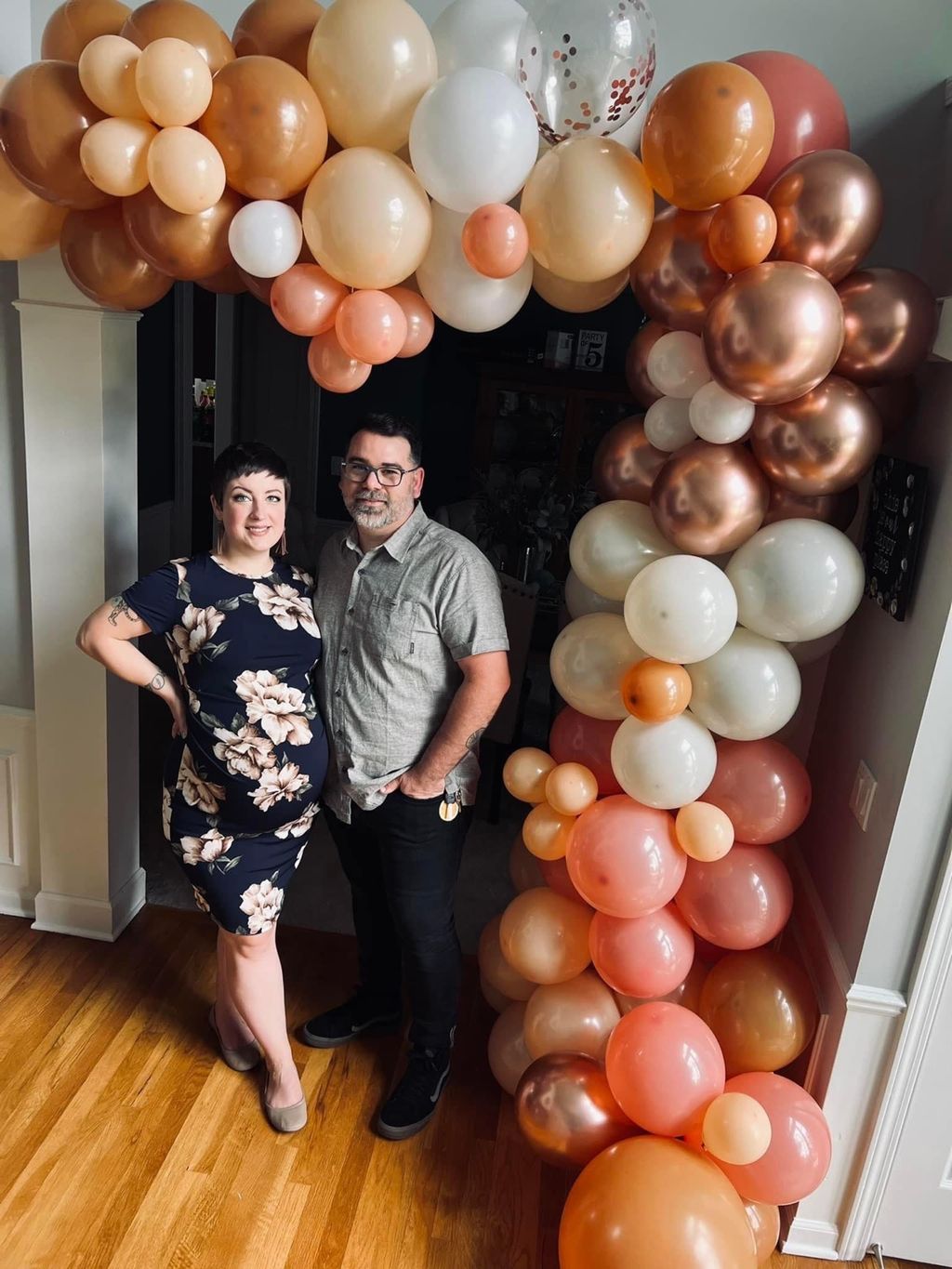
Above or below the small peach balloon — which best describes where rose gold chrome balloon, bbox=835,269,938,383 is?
above

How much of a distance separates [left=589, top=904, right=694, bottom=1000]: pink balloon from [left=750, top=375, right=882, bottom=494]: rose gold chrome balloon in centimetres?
89

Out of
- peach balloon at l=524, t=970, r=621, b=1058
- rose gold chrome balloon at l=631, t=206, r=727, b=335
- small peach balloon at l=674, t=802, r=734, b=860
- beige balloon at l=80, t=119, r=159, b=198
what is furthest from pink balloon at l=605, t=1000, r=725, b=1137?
beige balloon at l=80, t=119, r=159, b=198

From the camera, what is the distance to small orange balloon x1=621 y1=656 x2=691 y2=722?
1622 mm

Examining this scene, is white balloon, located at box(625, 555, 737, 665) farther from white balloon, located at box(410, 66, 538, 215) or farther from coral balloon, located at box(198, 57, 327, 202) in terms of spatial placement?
coral balloon, located at box(198, 57, 327, 202)

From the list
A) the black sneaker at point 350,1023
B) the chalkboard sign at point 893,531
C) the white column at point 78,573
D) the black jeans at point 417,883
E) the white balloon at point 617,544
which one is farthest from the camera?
the black sneaker at point 350,1023

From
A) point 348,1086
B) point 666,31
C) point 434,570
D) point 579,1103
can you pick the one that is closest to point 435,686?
point 434,570

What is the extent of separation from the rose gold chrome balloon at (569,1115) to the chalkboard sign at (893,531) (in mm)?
1092

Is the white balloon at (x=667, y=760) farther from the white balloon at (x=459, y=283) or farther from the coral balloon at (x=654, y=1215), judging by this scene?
the white balloon at (x=459, y=283)

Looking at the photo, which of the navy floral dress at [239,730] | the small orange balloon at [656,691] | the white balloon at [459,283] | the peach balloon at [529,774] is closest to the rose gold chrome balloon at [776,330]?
the white balloon at [459,283]

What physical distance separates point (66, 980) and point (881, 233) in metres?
2.64

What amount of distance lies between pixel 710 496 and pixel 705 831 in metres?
0.62

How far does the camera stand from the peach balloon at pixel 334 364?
1.67m

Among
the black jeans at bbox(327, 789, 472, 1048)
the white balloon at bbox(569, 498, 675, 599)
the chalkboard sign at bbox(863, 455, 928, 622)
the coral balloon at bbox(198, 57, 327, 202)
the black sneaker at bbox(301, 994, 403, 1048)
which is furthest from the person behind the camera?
the black sneaker at bbox(301, 994, 403, 1048)

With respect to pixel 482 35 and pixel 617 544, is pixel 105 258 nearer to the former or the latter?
pixel 482 35
